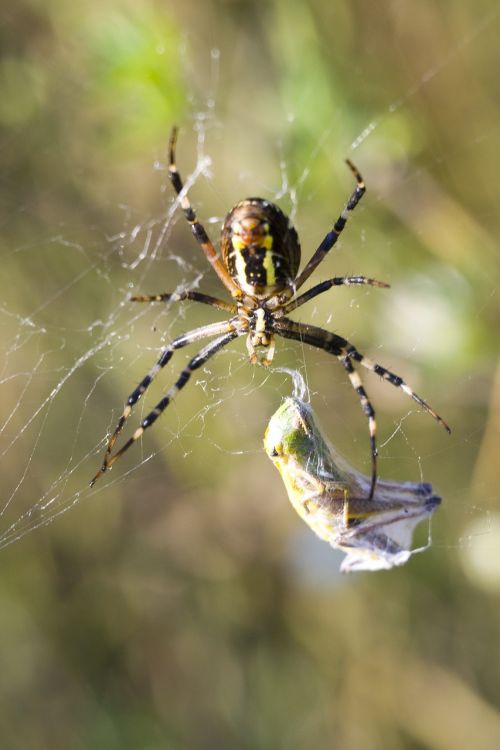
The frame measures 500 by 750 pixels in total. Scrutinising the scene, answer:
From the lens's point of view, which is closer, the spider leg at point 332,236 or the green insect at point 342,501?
the green insect at point 342,501

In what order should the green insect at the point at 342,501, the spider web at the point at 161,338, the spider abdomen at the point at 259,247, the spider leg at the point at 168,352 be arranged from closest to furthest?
the green insect at the point at 342,501, the spider abdomen at the point at 259,247, the spider leg at the point at 168,352, the spider web at the point at 161,338

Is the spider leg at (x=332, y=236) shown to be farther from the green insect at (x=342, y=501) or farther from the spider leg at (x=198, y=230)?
the green insect at (x=342, y=501)

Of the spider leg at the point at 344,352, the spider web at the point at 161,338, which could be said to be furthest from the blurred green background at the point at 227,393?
the spider leg at the point at 344,352

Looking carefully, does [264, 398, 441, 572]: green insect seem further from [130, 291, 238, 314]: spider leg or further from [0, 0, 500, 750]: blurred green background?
[0, 0, 500, 750]: blurred green background

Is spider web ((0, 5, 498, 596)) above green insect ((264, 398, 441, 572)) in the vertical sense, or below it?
above

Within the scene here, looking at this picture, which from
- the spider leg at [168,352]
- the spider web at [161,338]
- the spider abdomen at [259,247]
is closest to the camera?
the spider abdomen at [259,247]

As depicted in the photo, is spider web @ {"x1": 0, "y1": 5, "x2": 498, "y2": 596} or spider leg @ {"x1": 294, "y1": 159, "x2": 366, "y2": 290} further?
spider web @ {"x1": 0, "y1": 5, "x2": 498, "y2": 596}

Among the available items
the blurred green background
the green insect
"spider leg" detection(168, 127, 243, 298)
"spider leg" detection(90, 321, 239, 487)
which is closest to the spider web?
the blurred green background
